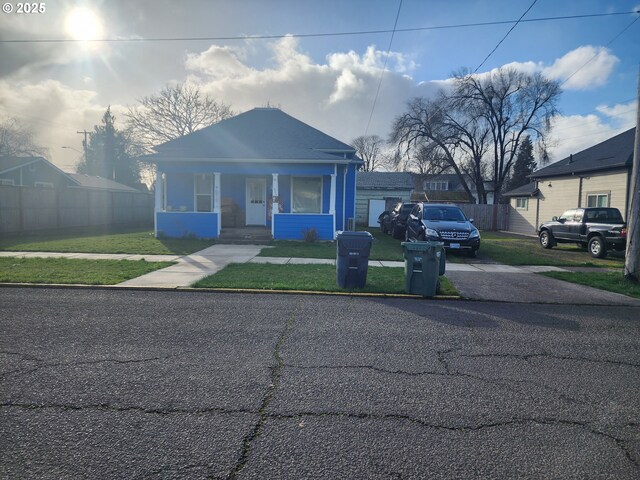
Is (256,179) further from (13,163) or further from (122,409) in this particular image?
(13,163)

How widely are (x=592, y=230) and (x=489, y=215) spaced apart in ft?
53.6

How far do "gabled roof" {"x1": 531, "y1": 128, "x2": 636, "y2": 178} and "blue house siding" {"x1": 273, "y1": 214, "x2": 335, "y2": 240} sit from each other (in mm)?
14519

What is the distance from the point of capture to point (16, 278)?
25.4ft

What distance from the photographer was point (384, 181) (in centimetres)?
3089

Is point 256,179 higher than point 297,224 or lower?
higher

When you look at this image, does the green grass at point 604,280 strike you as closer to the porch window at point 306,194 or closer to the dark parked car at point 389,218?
Answer: the porch window at point 306,194

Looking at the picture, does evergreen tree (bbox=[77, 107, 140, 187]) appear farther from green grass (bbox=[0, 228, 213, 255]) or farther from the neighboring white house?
the neighboring white house

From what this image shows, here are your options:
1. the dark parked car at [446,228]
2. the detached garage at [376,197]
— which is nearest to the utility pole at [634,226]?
the dark parked car at [446,228]

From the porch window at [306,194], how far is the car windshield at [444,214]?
5154 mm

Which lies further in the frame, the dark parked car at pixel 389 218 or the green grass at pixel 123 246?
the dark parked car at pixel 389 218

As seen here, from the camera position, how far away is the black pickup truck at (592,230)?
13139 millimetres

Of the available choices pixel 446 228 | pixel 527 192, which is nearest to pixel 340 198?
pixel 446 228

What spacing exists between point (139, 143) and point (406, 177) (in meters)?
24.5

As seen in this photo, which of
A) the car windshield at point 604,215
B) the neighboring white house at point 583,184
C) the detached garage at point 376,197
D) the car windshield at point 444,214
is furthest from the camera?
the detached garage at point 376,197
